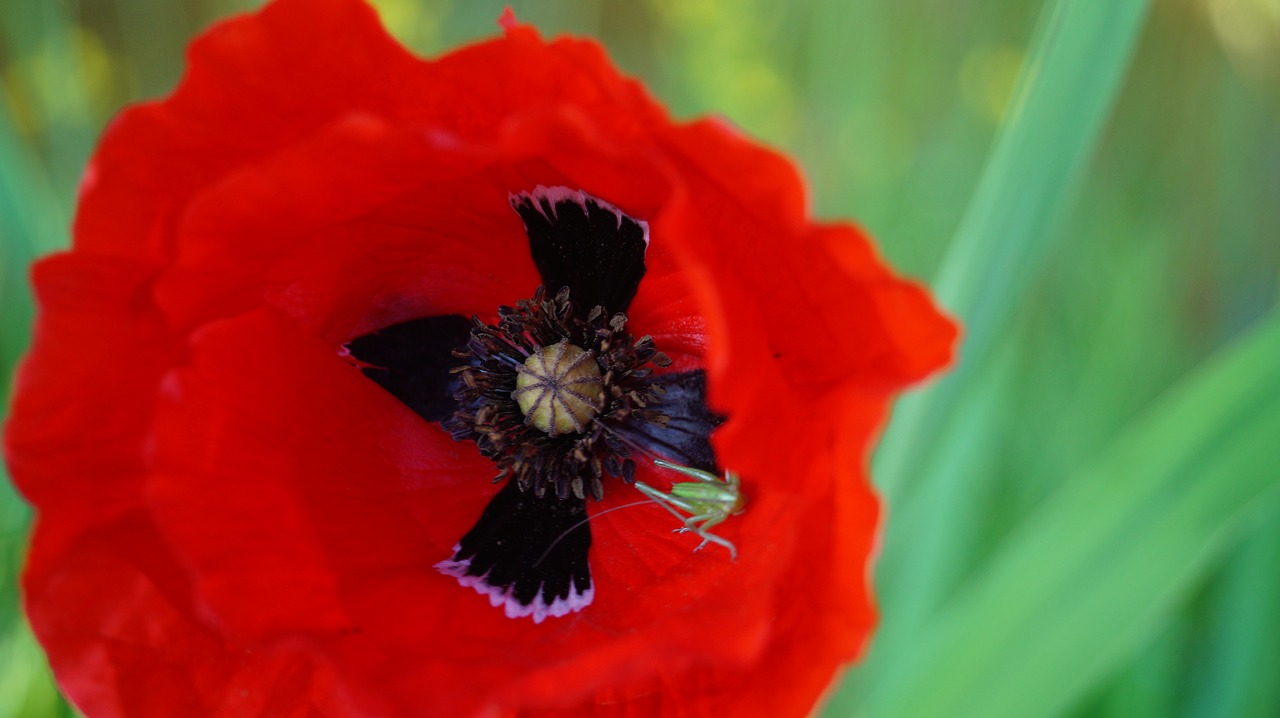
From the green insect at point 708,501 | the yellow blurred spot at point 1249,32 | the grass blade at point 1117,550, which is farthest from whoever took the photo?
the yellow blurred spot at point 1249,32

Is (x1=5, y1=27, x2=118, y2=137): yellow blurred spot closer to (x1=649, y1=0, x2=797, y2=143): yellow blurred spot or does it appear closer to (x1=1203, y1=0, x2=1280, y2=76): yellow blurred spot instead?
(x1=649, y1=0, x2=797, y2=143): yellow blurred spot

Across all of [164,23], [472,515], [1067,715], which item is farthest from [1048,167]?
[164,23]

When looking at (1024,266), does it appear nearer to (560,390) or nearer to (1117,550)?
(1117,550)

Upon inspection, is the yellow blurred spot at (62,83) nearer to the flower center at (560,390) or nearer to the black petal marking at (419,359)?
the black petal marking at (419,359)

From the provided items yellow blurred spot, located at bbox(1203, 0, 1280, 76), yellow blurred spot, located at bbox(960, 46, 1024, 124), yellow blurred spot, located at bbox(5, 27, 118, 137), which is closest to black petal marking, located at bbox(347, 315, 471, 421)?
yellow blurred spot, located at bbox(5, 27, 118, 137)

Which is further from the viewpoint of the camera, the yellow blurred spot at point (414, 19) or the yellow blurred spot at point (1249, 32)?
the yellow blurred spot at point (1249, 32)

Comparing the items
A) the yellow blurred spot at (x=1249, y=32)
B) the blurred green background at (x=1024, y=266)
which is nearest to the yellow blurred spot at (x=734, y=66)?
the blurred green background at (x=1024, y=266)

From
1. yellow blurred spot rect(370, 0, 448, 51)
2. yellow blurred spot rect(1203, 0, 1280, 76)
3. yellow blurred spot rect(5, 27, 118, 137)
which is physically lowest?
yellow blurred spot rect(5, 27, 118, 137)
